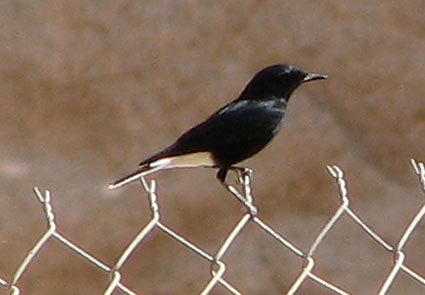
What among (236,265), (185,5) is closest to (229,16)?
(185,5)

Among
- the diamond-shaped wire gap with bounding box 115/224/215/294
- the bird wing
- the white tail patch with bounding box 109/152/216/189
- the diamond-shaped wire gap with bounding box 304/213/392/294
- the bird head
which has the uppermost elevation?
the bird head

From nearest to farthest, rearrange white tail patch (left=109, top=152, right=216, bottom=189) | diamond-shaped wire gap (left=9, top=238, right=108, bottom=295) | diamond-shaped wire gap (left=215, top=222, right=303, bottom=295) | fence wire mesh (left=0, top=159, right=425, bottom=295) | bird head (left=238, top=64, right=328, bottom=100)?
1. fence wire mesh (left=0, top=159, right=425, bottom=295)
2. white tail patch (left=109, top=152, right=216, bottom=189)
3. bird head (left=238, top=64, right=328, bottom=100)
4. diamond-shaped wire gap (left=9, top=238, right=108, bottom=295)
5. diamond-shaped wire gap (left=215, top=222, right=303, bottom=295)

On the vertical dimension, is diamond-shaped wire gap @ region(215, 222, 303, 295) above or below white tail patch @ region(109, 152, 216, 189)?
below

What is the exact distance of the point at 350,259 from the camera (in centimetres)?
394

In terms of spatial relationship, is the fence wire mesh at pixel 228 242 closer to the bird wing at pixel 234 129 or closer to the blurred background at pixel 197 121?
the bird wing at pixel 234 129

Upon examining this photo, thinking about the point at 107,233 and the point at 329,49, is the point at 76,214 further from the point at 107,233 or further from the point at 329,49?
the point at 329,49

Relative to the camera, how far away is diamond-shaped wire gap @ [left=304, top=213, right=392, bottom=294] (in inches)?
153

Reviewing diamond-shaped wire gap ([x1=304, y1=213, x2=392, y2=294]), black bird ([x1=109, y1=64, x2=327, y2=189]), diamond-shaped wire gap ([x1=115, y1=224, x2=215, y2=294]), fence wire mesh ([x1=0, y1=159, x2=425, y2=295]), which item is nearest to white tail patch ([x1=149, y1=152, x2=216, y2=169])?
black bird ([x1=109, y1=64, x2=327, y2=189])

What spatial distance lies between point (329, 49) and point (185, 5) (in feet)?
1.68

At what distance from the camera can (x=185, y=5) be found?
4000 mm

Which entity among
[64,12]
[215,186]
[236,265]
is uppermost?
[64,12]

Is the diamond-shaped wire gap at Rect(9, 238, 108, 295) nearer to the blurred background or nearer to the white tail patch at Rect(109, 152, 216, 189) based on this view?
the blurred background

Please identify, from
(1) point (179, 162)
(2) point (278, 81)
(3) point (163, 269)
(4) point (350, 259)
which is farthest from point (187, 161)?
(4) point (350, 259)

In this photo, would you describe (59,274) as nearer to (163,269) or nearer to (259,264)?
(163,269)
